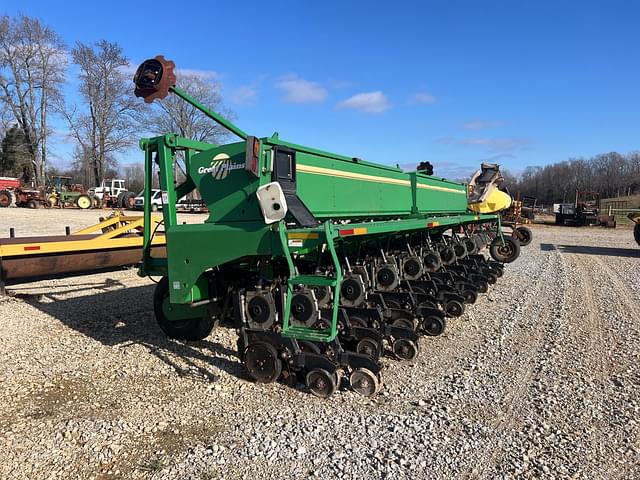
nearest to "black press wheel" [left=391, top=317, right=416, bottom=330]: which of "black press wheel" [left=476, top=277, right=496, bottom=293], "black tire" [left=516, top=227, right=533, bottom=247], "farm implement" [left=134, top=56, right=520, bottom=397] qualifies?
"farm implement" [left=134, top=56, right=520, bottom=397]

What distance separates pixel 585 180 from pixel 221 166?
262 feet

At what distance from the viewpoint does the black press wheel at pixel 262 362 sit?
3.77 m

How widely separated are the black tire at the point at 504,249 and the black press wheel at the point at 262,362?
6.90 meters

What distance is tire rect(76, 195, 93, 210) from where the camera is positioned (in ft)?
96.2

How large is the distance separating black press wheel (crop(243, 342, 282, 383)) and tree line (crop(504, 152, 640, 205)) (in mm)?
66649

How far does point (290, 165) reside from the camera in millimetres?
4164

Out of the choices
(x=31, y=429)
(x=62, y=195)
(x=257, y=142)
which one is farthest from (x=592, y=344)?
(x=62, y=195)

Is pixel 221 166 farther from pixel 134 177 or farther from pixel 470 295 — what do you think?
pixel 134 177

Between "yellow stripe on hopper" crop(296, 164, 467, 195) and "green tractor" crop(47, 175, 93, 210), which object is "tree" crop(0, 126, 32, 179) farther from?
"yellow stripe on hopper" crop(296, 164, 467, 195)

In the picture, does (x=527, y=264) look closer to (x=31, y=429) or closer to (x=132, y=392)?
(x=132, y=392)

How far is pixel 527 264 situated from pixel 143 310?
9658 mm

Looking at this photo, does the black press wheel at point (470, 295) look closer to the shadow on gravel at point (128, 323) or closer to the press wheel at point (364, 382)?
the press wheel at point (364, 382)

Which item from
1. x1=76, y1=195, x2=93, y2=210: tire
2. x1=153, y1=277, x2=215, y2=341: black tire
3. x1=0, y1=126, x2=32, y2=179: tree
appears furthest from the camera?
x1=0, y1=126, x2=32, y2=179: tree

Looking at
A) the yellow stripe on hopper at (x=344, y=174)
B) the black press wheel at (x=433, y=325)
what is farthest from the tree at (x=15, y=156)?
the black press wheel at (x=433, y=325)
